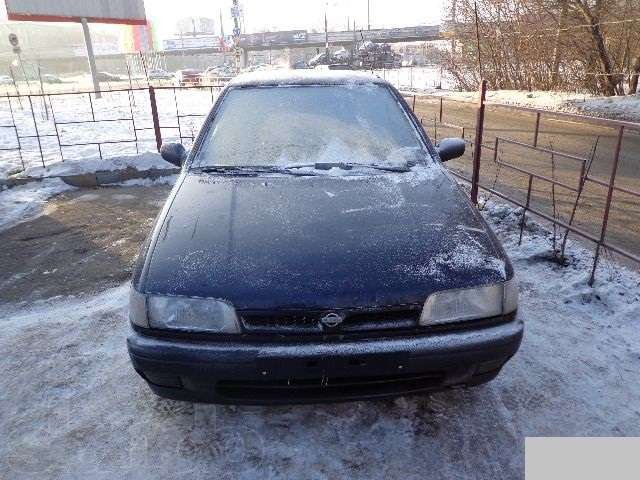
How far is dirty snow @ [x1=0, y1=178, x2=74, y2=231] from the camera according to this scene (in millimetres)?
5521

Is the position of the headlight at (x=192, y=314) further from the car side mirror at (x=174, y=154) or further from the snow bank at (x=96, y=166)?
the snow bank at (x=96, y=166)

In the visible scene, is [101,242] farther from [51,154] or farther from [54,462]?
[51,154]

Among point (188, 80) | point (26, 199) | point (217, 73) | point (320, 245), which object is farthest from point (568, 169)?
point (217, 73)

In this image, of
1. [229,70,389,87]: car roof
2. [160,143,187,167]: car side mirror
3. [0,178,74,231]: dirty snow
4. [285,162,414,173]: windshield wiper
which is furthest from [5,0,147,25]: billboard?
[285,162,414,173]: windshield wiper

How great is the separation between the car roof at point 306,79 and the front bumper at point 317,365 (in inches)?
83.6

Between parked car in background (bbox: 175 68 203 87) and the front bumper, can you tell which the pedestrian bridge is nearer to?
parked car in background (bbox: 175 68 203 87)

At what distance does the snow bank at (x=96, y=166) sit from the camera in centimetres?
700

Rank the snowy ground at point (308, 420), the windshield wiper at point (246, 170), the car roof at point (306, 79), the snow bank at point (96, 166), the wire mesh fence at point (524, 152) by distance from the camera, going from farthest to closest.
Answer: the snow bank at point (96, 166), the wire mesh fence at point (524, 152), the car roof at point (306, 79), the windshield wiper at point (246, 170), the snowy ground at point (308, 420)

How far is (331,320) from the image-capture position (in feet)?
5.90

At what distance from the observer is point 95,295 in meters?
3.58

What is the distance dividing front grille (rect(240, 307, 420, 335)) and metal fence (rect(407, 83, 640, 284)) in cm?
216

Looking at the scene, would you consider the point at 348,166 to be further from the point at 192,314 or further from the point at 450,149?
the point at 192,314

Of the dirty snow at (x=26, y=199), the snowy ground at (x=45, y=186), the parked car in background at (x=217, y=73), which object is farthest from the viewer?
the parked car in background at (x=217, y=73)

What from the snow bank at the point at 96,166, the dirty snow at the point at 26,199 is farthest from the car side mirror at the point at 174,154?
the snow bank at the point at 96,166
